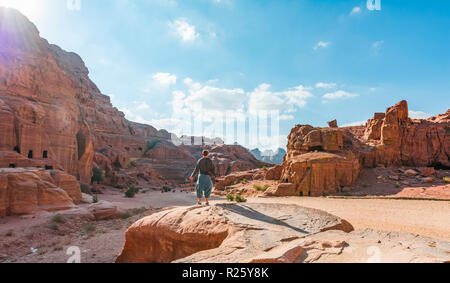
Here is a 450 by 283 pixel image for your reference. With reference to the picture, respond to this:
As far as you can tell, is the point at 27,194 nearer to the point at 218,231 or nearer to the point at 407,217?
the point at 218,231

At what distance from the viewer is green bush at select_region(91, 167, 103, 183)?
30.4 meters

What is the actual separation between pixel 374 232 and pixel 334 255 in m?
1.71

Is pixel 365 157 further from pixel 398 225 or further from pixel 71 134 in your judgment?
pixel 71 134

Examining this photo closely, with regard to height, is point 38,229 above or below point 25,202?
below

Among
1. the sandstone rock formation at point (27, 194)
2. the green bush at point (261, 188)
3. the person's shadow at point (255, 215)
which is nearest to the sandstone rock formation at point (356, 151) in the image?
the green bush at point (261, 188)

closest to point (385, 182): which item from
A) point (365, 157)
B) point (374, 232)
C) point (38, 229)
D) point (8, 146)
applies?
point (365, 157)

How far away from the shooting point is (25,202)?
12062 millimetres

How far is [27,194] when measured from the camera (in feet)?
40.3

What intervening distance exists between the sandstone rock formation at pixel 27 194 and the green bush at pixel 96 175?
17.0m

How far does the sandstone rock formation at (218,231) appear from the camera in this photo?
366cm

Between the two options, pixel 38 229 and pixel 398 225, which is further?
pixel 38 229

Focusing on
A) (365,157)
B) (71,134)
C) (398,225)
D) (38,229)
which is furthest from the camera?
(71,134)

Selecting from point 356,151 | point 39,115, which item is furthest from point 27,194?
point 356,151

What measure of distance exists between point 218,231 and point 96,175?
1228 inches
